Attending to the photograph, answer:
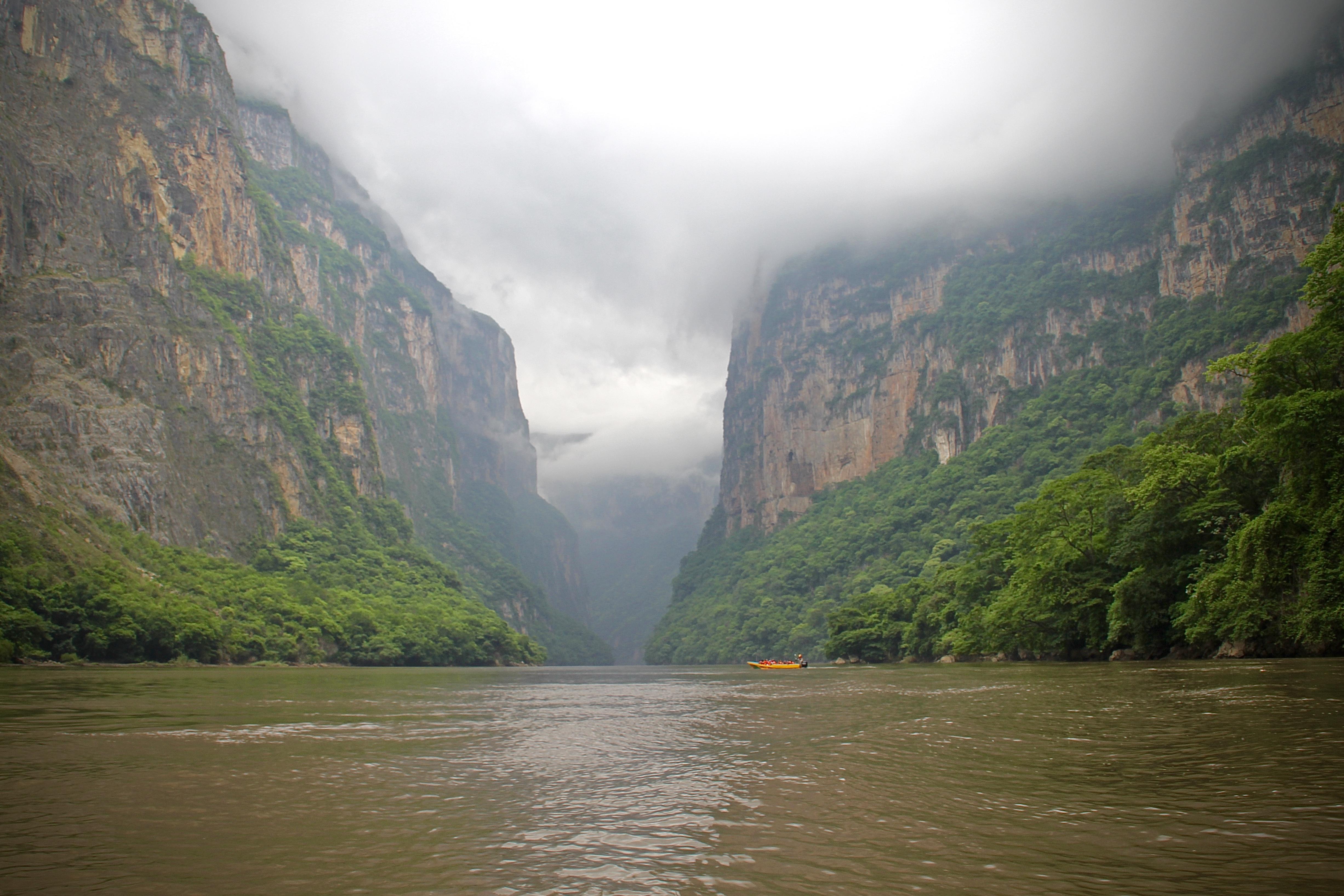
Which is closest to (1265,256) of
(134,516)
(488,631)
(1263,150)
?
(1263,150)

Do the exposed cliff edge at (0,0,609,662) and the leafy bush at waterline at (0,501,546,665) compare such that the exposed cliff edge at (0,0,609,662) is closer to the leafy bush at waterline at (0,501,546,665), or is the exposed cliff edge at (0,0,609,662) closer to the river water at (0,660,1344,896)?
the leafy bush at waterline at (0,501,546,665)

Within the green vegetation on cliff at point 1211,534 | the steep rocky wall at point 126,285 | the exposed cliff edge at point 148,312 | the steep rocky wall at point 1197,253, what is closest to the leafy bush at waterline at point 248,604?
the exposed cliff edge at point 148,312

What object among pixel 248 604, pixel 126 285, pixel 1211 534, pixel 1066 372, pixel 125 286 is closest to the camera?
pixel 1211 534

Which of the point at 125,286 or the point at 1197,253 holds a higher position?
the point at 1197,253

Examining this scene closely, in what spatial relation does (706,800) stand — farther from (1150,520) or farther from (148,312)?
(148,312)

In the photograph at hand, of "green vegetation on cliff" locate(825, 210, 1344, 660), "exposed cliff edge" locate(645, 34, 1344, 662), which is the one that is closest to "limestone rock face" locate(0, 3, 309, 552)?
"exposed cliff edge" locate(645, 34, 1344, 662)

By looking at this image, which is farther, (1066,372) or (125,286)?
(1066,372)

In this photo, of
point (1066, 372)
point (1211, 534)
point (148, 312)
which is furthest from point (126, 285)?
point (1066, 372)

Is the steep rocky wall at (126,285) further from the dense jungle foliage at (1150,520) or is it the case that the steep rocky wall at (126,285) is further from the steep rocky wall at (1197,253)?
the steep rocky wall at (1197,253)
